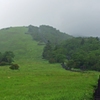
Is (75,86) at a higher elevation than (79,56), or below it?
below

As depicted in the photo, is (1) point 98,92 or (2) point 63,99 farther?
(1) point 98,92

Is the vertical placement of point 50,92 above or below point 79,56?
below

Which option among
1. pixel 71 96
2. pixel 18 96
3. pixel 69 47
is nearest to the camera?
pixel 18 96

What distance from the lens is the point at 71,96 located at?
17.2 meters

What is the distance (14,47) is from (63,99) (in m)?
119

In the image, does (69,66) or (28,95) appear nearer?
(28,95)

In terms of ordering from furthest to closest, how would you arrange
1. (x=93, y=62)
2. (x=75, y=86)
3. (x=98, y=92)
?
(x=93, y=62) → (x=75, y=86) → (x=98, y=92)

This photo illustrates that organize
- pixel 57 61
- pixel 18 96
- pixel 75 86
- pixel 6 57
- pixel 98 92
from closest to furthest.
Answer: pixel 18 96 → pixel 98 92 → pixel 75 86 → pixel 6 57 → pixel 57 61

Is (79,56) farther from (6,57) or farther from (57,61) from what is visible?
(6,57)

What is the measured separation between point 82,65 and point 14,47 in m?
89.0

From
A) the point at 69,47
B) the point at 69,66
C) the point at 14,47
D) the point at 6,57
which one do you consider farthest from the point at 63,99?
the point at 14,47

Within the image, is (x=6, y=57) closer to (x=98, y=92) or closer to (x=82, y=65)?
(x=82, y=65)

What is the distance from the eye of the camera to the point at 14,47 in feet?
424

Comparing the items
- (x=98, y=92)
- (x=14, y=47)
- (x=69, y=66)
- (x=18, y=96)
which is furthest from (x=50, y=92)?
(x=14, y=47)
